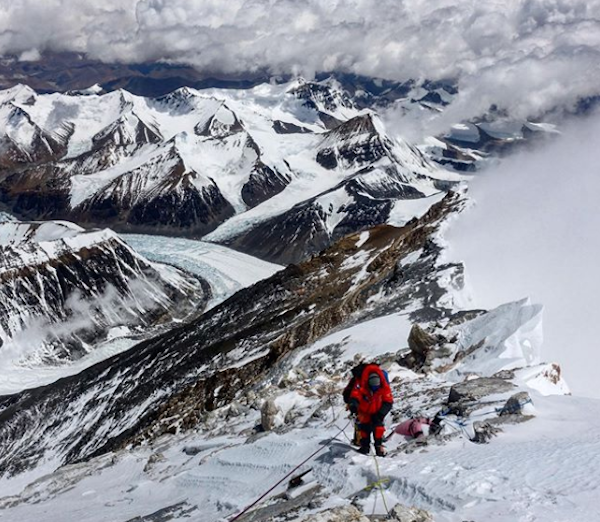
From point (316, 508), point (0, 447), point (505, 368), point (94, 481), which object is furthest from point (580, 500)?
point (0, 447)

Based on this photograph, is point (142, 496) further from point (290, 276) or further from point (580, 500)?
point (290, 276)

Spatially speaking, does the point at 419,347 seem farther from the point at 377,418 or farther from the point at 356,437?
the point at 377,418

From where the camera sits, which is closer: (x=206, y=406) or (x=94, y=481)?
(x=94, y=481)

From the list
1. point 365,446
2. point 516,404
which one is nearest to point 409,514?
point 365,446

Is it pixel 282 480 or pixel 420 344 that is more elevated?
pixel 282 480

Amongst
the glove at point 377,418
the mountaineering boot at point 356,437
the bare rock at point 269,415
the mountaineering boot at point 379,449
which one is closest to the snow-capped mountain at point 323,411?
the bare rock at point 269,415

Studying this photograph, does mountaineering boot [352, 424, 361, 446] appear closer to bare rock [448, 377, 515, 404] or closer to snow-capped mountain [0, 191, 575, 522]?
snow-capped mountain [0, 191, 575, 522]
